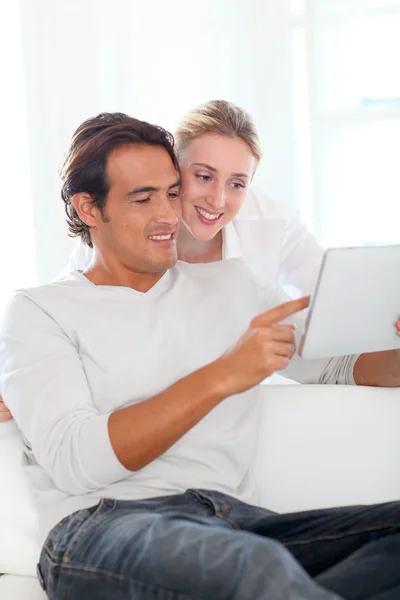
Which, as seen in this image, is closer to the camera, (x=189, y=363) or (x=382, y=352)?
(x=189, y=363)

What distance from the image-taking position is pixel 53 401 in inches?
60.5

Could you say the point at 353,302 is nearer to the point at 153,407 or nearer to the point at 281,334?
the point at 281,334

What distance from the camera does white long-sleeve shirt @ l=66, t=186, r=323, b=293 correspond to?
7.30 ft

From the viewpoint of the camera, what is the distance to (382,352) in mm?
1830

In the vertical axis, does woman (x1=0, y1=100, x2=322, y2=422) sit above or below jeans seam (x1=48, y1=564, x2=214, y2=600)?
above

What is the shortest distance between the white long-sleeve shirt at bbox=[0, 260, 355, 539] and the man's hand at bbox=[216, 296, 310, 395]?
23 centimetres

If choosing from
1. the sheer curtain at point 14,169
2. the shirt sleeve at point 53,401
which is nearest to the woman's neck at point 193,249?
the shirt sleeve at point 53,401

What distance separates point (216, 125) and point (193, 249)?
29 cm

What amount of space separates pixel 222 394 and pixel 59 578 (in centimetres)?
38

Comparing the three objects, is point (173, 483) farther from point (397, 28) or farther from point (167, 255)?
point (397, 28)

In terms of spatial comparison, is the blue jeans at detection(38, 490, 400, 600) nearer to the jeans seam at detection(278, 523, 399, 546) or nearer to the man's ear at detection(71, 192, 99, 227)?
the jeans seam at detection(278, 523, 399, 546)

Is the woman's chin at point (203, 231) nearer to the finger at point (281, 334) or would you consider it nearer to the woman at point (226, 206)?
the woman at point (226, 206)

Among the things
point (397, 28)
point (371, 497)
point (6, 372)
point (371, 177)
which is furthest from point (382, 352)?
point (397, 28)

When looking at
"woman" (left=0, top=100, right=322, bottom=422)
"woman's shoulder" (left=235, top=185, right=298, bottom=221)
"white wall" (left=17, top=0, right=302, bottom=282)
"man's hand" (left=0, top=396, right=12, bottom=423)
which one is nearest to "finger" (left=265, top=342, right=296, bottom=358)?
"woman" (left=0, top=100, right=322, bottom=422)
